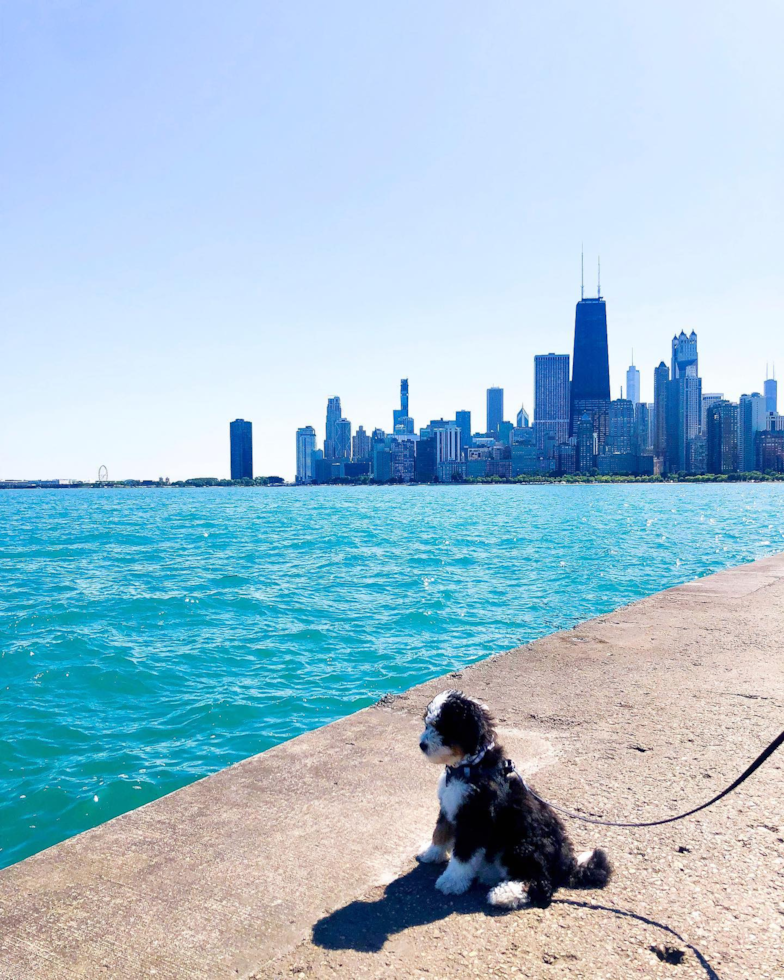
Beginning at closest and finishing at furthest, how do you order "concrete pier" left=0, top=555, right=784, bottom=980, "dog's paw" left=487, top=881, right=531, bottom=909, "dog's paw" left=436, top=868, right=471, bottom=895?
"concrete pier" left=0, top=555, right=784, bottom=980 → "dog's paw" left=487, top=881, right=531, bottom=909 → "dog's paw" left=436, top=868, right=471, bottom=895

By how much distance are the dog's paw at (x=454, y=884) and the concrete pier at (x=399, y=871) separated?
0.04m

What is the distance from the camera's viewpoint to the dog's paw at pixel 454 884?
10.4ft

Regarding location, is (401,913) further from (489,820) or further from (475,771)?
(475,771)

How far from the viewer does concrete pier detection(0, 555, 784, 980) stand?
275cm

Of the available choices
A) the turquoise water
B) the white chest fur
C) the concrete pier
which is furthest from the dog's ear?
the turquoise water

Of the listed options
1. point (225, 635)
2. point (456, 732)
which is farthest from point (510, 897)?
point (225, 635)

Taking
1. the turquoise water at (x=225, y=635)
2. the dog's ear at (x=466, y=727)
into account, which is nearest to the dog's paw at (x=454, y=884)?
the dog's ear at (x=466, y=727)

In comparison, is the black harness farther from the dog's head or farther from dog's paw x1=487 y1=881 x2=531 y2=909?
dog's paw x1=487 y1=881 x2=531 y2=909

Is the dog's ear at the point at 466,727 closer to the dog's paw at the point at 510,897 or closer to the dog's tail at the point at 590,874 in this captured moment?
the dog's paw at the point at 510,897

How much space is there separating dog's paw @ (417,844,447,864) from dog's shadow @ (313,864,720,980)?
0.28ft

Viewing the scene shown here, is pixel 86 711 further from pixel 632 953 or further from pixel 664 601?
pixel 632 953

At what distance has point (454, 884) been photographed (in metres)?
3.17

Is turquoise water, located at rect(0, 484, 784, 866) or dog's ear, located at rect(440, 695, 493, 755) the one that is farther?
turquoise water, located at rect(0, 484, 784, 866)

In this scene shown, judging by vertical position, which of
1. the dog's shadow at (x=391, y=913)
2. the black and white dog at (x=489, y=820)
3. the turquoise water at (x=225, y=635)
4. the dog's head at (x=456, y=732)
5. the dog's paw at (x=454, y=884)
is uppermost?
the dog's head at (x=456, y=732)
